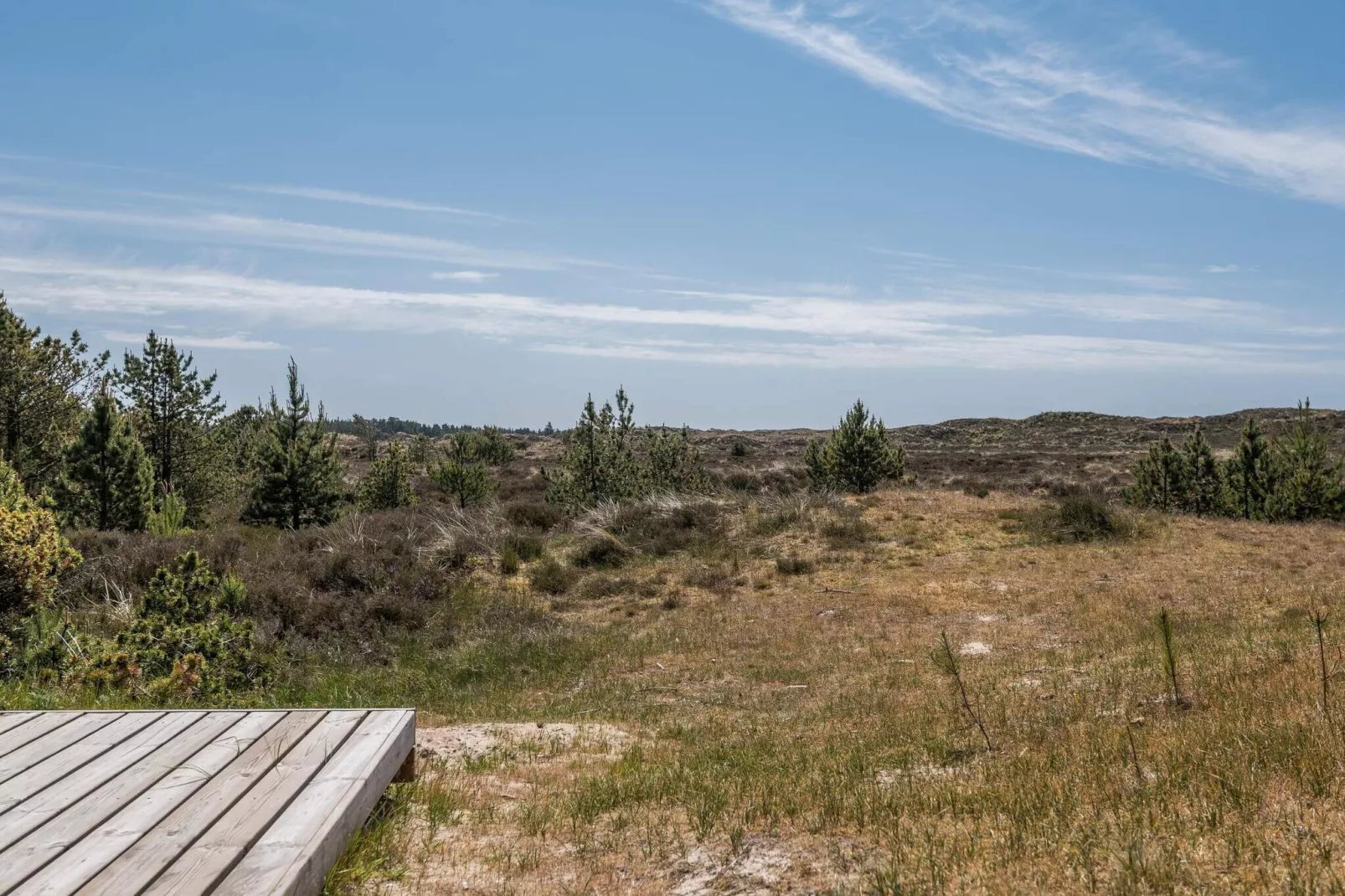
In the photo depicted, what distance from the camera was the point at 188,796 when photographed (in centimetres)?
346

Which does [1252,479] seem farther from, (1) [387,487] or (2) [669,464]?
(1) [387,487]

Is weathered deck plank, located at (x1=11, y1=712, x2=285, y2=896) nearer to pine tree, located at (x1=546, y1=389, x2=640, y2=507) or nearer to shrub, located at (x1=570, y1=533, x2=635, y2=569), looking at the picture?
shrub, located at (x1=570, y1=533, x2=635, y2=569)

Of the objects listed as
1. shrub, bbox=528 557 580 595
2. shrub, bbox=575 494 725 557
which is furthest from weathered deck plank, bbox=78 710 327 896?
shrub, bbox=575 494 725 557

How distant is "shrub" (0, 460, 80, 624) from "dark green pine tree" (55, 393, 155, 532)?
12.3m

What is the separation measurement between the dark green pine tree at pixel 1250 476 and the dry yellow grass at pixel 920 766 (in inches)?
470

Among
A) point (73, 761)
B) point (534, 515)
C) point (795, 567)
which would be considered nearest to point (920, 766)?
point (73, 761)

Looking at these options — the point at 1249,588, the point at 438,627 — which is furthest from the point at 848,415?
the point at 438,627

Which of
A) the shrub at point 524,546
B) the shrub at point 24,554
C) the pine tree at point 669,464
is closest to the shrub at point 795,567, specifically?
the shrub at point 524,546

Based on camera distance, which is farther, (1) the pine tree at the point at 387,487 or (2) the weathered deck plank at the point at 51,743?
(1) the pine tree at the point at 387,487

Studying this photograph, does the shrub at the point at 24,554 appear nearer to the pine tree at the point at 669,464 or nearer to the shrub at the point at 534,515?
the shrub at the point at 534,515

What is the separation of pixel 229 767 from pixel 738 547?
15934mm

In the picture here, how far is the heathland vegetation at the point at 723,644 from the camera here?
3.75 meters

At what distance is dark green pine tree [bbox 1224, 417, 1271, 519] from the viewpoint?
23.7m

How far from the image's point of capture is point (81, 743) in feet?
13.5
